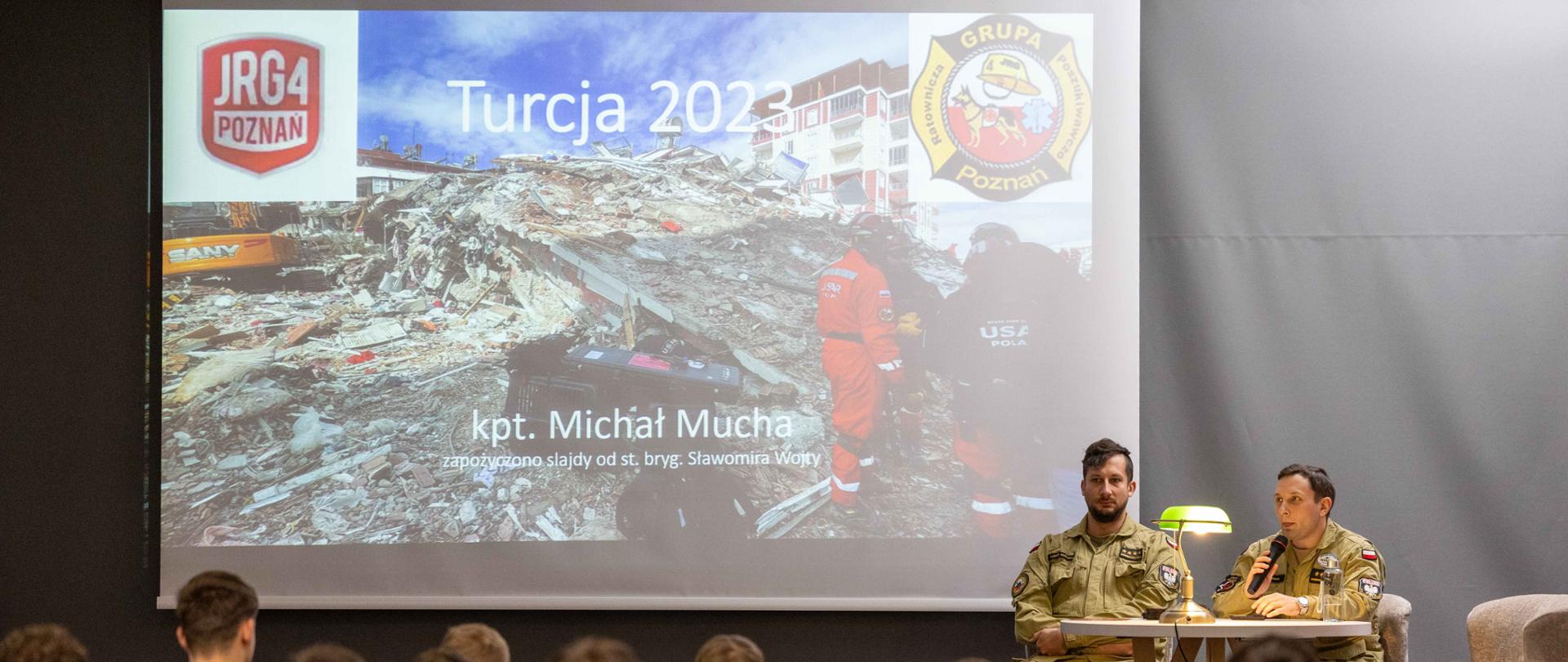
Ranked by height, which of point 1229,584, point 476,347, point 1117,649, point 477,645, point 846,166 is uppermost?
point 846,166

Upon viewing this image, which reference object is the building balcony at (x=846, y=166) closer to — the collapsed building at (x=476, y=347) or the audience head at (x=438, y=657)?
the collapsed building at (x=476, y=347)

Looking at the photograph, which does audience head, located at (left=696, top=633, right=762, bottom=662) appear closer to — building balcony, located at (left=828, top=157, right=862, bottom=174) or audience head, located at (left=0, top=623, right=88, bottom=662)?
audience head, located at (left=0, top=623, right=88, bottom=662)

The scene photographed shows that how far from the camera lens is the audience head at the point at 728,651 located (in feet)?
8.12

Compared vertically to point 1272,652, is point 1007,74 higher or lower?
higher

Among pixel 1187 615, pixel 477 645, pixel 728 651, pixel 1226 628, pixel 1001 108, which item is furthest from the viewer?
pixel 1001 108

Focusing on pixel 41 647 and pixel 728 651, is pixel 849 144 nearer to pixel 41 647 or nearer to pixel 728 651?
pixel 728 651

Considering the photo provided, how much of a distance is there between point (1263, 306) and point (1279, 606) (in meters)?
1.72

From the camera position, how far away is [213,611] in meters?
2.73

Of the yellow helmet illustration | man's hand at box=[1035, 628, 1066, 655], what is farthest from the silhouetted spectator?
the yellow helmet illustration

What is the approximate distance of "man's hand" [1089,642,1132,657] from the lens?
165 inches

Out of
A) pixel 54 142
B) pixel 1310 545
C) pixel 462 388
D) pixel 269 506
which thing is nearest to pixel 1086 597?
pixel 1310 545

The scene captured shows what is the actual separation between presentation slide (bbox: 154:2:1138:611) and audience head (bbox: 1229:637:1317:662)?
3.00 m

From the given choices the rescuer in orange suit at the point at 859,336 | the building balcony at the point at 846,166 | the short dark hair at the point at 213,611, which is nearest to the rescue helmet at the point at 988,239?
the rescuer in orange suit at the point at 859,336

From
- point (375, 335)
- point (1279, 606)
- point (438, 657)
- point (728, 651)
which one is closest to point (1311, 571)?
point (1279, 606)
